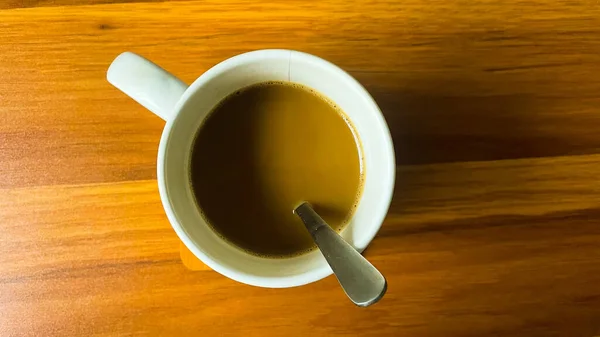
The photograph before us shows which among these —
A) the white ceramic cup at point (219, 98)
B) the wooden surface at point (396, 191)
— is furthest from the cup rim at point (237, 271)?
the wooden surface at point (396, 191)

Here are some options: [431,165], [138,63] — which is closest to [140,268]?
[138,63]

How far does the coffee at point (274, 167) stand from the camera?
0.63 m

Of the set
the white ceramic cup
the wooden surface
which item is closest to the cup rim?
the white ceramic cup

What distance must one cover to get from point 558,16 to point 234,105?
365 mm

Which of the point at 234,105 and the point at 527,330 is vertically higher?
the point at 234,105

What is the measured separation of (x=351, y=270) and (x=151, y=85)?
0.24m

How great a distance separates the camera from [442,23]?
0.67 m

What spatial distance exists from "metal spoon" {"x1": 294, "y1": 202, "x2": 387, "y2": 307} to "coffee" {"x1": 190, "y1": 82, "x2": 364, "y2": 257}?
0.21 ft

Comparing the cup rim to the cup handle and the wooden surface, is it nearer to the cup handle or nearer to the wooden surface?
the cup handle

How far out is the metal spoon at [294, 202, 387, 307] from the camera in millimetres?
516

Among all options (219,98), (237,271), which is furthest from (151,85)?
(237,271)

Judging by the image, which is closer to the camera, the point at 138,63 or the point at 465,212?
the point at 138,63

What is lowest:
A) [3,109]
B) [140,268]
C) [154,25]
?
[140,268]

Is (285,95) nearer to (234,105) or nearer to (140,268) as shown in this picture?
(234,105)
